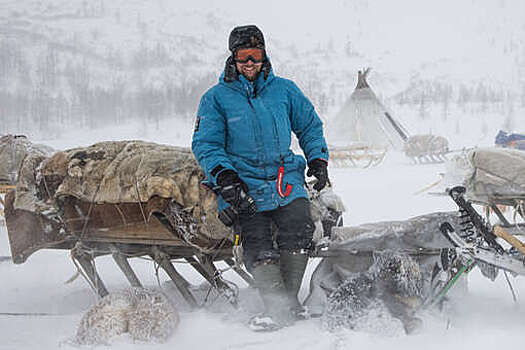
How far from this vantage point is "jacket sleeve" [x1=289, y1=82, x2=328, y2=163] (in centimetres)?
185

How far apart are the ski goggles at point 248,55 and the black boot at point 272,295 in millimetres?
827

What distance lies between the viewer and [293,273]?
5.66 ft

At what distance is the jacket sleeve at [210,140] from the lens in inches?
64.0

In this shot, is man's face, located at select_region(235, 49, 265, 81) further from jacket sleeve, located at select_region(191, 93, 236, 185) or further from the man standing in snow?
jacket sleeve, located at select_region(191, 93, 236, 185)

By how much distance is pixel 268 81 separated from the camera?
1.81 metres

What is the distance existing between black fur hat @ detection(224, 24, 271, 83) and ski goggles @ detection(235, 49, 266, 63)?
0.06 feet

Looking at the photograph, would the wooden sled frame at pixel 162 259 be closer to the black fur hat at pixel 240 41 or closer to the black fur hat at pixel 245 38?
the black fur hat at pixel 240 41

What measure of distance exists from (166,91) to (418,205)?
19493 mm

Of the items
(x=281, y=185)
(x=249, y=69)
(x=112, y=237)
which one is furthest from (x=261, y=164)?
(x=112, y=237)

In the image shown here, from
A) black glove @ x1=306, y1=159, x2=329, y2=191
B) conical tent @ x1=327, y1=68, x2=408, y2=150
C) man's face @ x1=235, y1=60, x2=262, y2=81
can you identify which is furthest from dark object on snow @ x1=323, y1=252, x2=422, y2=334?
conical tent @ x1=327, y1=68, x2=408, y2=150

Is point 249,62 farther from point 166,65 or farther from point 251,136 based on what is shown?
point 166,65

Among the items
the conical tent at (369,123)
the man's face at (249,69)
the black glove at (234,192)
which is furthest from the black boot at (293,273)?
the conical tent at (369,123)

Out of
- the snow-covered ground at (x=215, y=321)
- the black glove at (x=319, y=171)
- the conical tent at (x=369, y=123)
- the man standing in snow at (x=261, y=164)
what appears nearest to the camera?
the snow-covered ground at (x=215, y=321)

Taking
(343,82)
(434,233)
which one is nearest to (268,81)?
(434,233)
